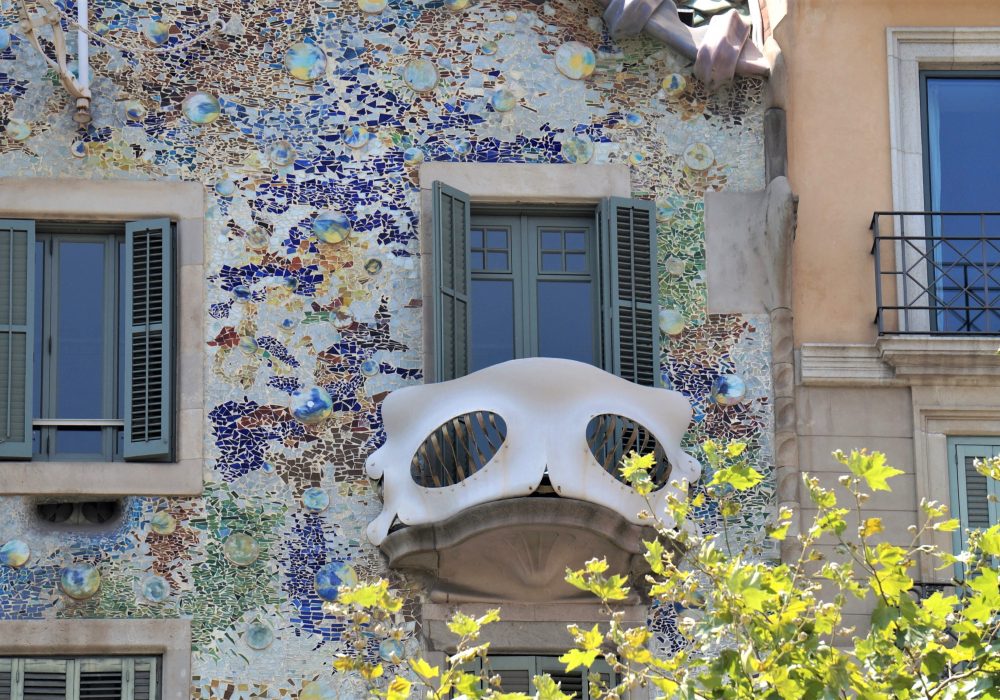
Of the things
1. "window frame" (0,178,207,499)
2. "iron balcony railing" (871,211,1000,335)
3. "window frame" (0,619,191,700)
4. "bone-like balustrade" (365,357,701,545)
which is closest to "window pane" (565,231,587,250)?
"bone-like balustrade" (365,357,701,545)

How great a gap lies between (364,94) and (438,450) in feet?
8.19

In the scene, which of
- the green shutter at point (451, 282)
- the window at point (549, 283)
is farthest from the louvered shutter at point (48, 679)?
the window at point (549, 283)

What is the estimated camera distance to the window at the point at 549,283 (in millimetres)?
16906

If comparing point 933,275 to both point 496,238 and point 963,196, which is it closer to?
point 963,196

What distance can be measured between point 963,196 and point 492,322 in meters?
3.15

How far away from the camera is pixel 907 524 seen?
16.8 m

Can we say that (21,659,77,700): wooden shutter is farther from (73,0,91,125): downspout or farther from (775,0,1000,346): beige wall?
(775,0,1000,346): beige wall

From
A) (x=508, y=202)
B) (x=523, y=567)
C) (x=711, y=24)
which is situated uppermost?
(x=711, y=24)

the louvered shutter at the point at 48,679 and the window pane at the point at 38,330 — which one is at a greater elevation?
the window pane at the point at 38,330

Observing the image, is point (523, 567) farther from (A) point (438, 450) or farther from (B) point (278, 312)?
(B) point (278, 312)

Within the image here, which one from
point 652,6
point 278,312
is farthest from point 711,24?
point 278,312

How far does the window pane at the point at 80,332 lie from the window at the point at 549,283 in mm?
2090

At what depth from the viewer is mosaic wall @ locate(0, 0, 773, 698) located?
53.5 ft

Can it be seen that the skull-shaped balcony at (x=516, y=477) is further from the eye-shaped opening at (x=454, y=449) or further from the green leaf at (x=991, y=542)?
the green leaf at (x=991, y=542)
